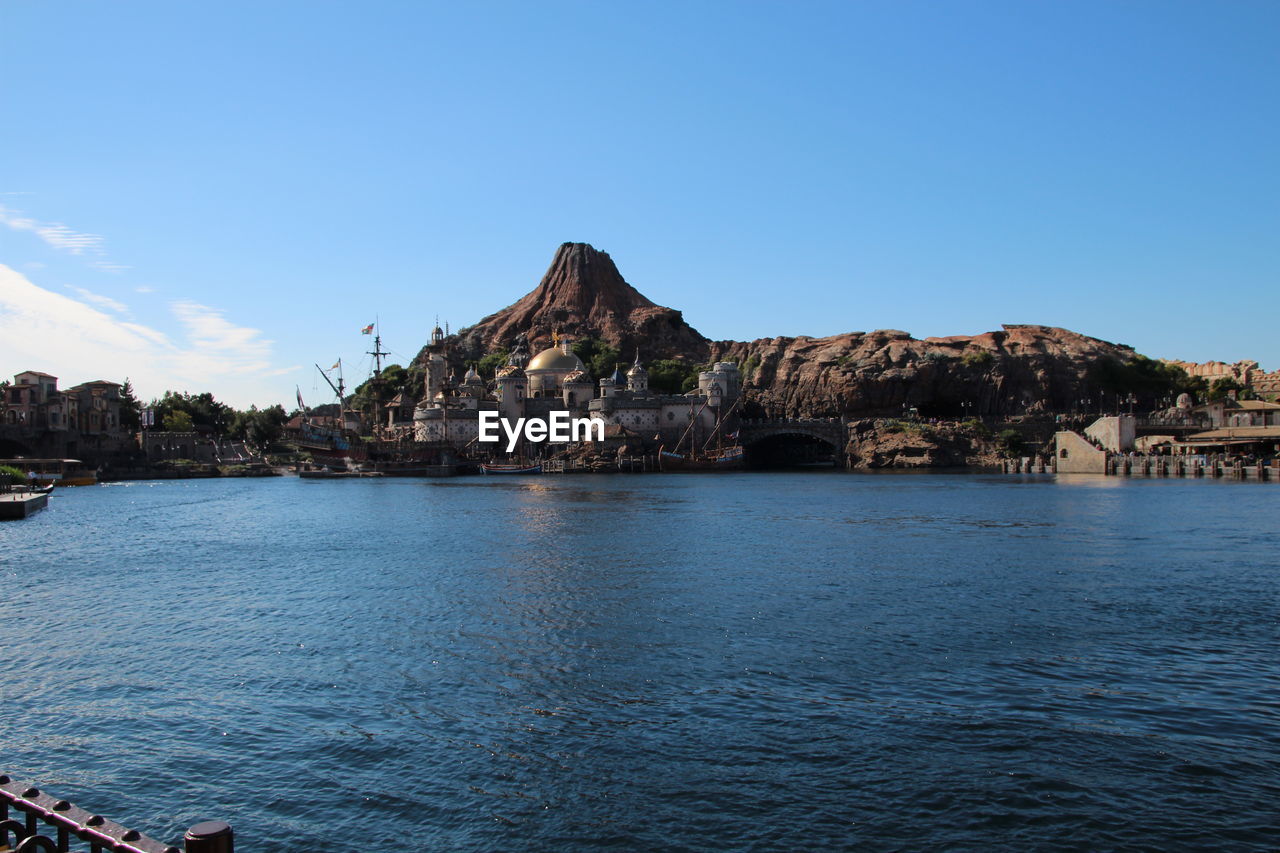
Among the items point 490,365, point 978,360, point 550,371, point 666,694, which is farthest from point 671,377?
point 666,694

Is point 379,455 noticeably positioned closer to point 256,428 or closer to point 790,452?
point 256,428

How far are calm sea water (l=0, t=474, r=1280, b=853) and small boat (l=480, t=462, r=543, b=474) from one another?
87227 millimetres

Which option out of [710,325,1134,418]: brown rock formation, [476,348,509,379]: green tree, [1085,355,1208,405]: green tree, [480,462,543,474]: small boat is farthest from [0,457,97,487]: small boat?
[1085,355,1208,405]: green tree

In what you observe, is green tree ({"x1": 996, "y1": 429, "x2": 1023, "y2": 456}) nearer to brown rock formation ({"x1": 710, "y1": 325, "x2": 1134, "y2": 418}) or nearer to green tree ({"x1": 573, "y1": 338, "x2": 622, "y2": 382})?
brown rock formation ({"x1": 710, "y1": 325, "x2": 1134, "y2": 418})

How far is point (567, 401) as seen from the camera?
149500 mm

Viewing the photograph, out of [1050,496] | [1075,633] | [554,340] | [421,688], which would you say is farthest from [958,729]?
[554,340]

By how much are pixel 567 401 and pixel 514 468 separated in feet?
68.8

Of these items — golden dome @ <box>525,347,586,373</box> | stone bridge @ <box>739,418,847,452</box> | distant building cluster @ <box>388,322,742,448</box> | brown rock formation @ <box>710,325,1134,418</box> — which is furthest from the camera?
golden dome @ <box>525,347,586,373</box>

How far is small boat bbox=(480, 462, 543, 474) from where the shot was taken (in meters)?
132

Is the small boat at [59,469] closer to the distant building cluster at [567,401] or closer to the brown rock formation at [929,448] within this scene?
the distant building cluster at [567,401]

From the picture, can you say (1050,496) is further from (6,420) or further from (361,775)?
(6,420)

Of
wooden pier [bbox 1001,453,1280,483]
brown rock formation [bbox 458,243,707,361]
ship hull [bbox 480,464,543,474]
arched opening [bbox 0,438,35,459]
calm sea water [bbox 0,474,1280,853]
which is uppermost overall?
brown rock formation [bbox 458,243,707,361]

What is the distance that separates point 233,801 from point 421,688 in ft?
19.9

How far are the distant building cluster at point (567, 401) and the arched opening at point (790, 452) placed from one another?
419 inches
